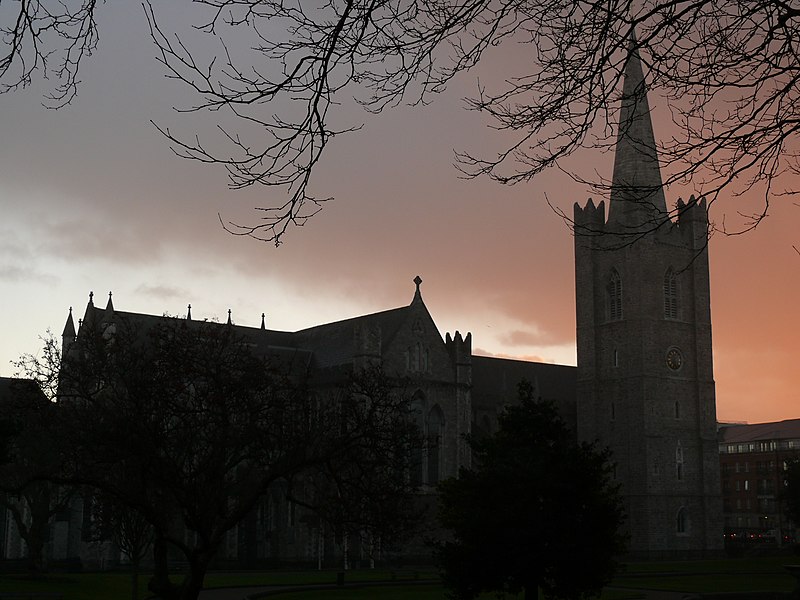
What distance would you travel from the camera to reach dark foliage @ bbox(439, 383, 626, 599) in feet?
86.7

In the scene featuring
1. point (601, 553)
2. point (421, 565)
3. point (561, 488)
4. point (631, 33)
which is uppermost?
point (631, 33)

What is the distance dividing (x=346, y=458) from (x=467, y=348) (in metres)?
48.4

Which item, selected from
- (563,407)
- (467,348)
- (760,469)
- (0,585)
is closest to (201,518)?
(0,585)

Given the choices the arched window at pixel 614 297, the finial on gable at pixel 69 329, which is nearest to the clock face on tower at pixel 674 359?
the arched window at pixel 614 297

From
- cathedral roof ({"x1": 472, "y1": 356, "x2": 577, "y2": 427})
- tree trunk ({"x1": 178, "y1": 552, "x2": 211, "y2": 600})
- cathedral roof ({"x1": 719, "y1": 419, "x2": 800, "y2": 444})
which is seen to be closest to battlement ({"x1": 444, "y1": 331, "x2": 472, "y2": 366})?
cathedral roof ({"x1": 472, "y1": 356, "x2": 577, "y2": 427})

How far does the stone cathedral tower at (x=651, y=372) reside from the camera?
73.0 metres

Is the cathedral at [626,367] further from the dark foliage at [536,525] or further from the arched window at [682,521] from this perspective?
the dark foliage at [536,525]

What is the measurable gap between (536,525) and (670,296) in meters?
54.5

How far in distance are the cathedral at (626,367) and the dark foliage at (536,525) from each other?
129ft

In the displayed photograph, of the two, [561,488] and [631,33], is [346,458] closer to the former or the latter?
[561,488]

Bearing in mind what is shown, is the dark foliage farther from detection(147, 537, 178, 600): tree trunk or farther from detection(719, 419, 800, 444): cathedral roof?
detection(719, 419, 800, 444): cathedral roof

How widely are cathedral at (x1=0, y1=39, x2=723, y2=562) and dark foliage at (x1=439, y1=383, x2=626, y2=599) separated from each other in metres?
39.2

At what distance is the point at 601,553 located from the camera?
26.8 metres

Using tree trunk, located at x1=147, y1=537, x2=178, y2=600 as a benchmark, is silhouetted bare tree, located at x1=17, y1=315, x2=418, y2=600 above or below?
above
